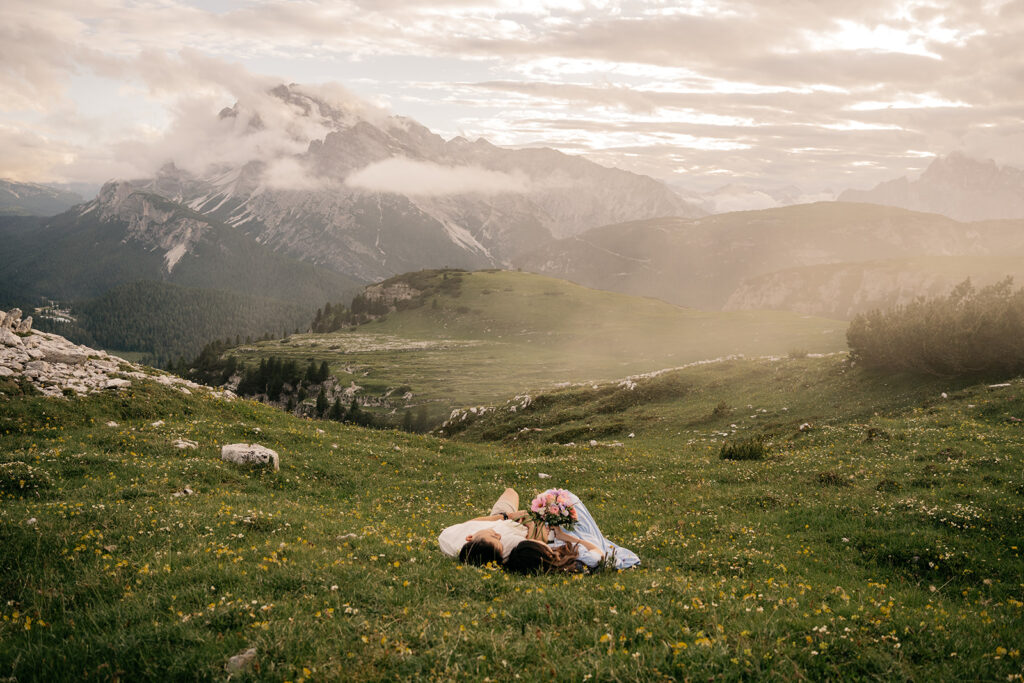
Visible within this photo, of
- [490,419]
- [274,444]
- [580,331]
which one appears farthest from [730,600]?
[580,331]

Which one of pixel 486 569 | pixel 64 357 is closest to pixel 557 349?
pixel 64 357

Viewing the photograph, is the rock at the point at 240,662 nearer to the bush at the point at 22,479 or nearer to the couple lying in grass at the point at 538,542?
the couple lying in grass at the point at 538,542

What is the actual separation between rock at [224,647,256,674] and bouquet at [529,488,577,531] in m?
6.71

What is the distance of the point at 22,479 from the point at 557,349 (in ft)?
490

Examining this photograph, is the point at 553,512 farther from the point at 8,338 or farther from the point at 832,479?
the point at 8,338

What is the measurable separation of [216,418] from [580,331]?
14928 cm

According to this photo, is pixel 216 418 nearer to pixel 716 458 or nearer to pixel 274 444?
pixel 274 444

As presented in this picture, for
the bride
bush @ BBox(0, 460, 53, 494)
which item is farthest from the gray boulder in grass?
the bride

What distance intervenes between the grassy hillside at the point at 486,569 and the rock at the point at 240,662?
0.18 meters

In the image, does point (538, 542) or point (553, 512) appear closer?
point (538, 542)

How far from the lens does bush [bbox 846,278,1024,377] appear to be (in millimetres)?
32719

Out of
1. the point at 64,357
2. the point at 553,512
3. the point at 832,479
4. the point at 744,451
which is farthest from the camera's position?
the point at 64,357

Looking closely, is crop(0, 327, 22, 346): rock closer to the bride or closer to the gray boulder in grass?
the gray boulder in grass

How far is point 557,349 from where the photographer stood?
162 meters
